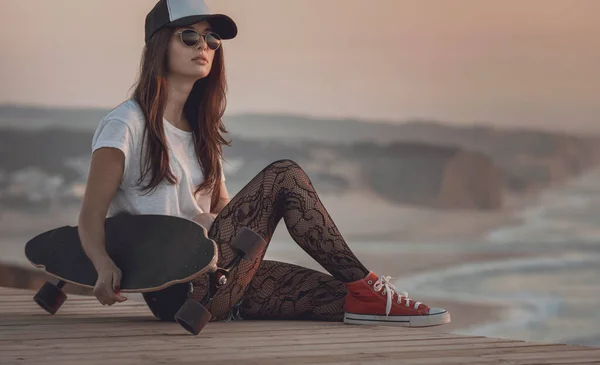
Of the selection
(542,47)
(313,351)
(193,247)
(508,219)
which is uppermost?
(542,47)

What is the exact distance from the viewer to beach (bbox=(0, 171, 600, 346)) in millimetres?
8172

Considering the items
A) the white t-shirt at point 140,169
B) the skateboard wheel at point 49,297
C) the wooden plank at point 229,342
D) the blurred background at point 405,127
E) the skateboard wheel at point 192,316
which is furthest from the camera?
the blurred background at point 405,127

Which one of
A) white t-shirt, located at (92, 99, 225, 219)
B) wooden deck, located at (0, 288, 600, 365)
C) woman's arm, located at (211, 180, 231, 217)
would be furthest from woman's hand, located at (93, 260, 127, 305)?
woman's arm, located at (211, 180, 231, 217)

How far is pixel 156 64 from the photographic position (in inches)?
124

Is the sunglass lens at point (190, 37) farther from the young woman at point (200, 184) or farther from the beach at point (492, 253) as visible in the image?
the beach at point (492, 253)

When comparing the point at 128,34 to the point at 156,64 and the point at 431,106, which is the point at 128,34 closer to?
the point at 431,106

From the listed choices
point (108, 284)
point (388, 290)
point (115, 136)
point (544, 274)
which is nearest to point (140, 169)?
point (115, 136)

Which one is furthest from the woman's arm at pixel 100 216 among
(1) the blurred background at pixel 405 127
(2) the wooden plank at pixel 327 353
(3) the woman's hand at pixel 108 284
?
(1) the blurred background at pixel 405 127

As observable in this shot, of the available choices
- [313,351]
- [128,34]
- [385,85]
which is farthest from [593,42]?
[313,351]

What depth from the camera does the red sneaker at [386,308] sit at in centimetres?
314

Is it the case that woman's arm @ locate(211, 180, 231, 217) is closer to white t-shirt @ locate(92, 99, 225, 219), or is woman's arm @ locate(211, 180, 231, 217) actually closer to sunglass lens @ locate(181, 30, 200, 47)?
white t-shirt @ locate(92, 99, 225, 219)

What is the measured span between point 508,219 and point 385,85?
1.79m

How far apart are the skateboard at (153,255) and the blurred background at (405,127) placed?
3.85 meters

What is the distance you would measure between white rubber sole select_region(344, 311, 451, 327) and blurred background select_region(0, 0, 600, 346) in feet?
12.3
